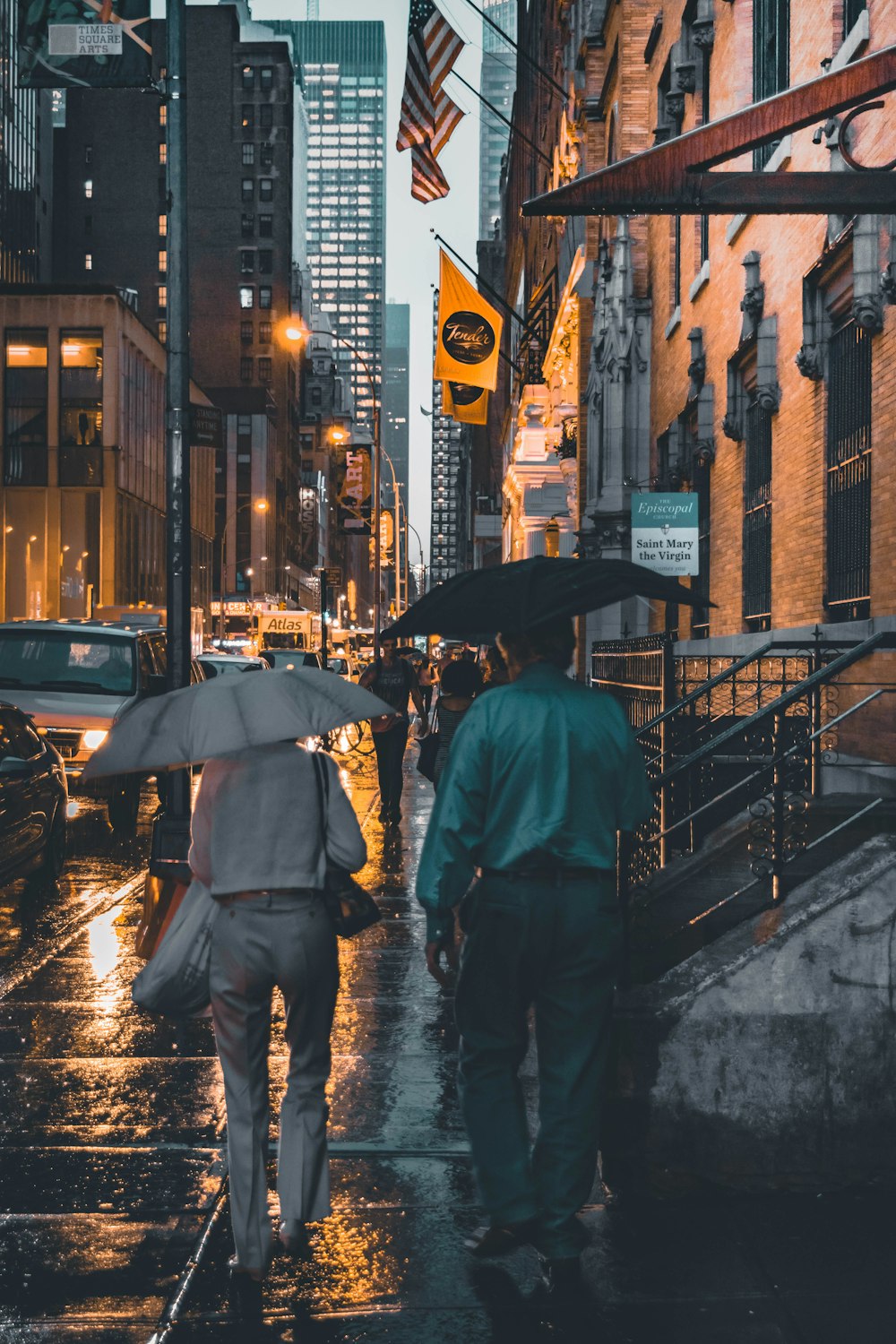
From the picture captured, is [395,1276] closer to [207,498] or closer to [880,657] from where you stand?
[880,657]

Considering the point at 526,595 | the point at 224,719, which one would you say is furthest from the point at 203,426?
the point at 224,719

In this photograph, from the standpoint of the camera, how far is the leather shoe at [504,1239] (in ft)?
15.6

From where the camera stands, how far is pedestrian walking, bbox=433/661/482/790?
36.6 feet

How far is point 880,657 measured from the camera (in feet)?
34.9

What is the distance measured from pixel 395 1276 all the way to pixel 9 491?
217 ft

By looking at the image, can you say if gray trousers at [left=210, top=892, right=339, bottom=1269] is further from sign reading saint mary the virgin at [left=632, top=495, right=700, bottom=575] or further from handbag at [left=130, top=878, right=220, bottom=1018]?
sign reading saint mary the virgin at [left=632, top=495, right=700, bottom=575]

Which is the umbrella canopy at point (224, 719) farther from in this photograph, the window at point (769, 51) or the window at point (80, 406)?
the window at point (80, 406)

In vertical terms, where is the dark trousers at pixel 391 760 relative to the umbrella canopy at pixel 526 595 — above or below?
below

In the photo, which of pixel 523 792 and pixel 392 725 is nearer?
pixel 523 792

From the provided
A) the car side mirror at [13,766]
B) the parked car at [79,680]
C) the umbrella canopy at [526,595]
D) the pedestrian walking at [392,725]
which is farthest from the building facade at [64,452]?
the umbrella canopy at [526,595]

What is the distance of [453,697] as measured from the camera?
11.2 meters

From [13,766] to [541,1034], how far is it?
23.1ft

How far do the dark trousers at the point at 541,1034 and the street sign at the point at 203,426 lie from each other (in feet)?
31.0

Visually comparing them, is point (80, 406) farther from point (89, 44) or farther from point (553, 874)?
point (553, 874)
